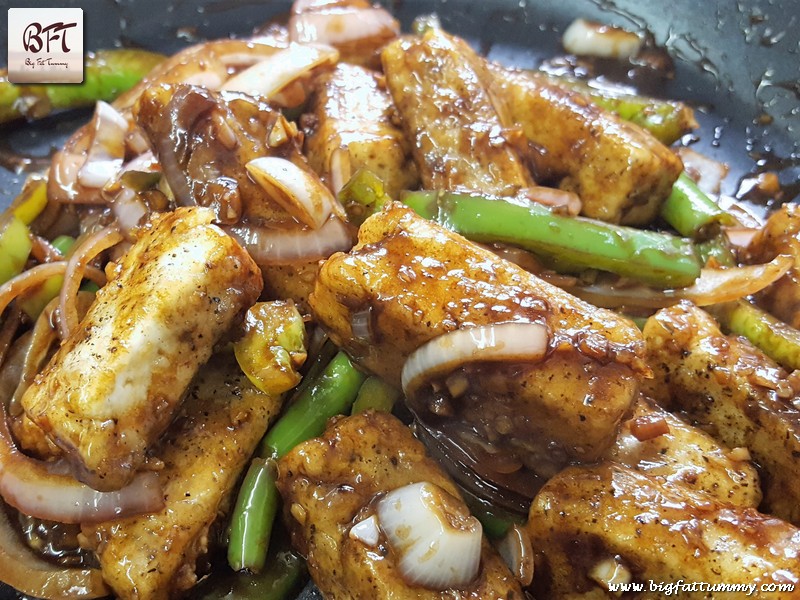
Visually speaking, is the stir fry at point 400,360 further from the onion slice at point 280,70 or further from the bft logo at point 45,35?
the bft logo at point 45,35

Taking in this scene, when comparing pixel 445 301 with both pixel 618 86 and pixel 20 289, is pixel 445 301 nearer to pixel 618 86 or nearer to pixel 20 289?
pixel 20 289

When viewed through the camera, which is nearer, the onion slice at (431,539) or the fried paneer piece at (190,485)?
the onion slice at (431,539)

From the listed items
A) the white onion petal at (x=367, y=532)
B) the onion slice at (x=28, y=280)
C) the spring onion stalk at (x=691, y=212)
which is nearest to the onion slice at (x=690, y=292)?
the spring onion stalk at (x=691, y=212)

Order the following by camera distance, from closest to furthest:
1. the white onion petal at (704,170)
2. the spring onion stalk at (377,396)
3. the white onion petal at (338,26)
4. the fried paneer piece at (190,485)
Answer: the fried paneer piece at (190,485) < the spring onion stalk at (377,396) < the white onion petal at (704,170) < the white onion petal at (338,26)

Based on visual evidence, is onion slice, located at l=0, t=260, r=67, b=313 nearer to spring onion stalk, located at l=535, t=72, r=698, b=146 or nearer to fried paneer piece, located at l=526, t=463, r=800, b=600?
fried paneer piece, located at l=526, t=463, r=800, b=600

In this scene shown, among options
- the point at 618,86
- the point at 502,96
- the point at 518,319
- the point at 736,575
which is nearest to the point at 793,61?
the point at 618,86

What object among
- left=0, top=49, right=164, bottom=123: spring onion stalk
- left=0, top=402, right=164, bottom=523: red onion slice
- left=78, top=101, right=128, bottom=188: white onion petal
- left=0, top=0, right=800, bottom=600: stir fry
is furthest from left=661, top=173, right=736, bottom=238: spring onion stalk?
left=0, top=49, right=164, bottom=123: spring onion stalk
